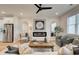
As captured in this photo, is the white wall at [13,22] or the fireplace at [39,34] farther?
the fireplace at [39,34]

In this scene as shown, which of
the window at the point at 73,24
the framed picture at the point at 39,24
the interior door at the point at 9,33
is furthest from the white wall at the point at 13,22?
the window at the point at 73,24

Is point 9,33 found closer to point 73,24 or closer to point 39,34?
point 39,34

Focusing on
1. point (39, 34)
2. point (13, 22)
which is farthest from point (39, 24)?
point (13, 22)

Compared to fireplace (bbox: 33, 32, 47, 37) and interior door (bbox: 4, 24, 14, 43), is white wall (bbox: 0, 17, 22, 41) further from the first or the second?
fireplace (bbox: 33, 32, 47, 37)

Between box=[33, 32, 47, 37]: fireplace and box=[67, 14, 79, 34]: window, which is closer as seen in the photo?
box=[67, 14, 79, 34]: window

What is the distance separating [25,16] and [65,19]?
0.88 meters

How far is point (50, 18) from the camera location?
2.39m

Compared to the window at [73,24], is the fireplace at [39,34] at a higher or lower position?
lower

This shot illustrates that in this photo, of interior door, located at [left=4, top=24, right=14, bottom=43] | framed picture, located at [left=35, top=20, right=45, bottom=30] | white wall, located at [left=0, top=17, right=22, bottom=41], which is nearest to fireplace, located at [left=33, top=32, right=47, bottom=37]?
framed picture, located at [left=35, top=20, right=45, bottom=30]

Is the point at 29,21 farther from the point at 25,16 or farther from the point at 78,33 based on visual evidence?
the point at 78,33

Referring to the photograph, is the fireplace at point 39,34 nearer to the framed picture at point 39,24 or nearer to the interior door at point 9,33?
the framed picture at point 39,24

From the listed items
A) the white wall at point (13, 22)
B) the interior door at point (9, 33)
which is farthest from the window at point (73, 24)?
the interior door at point (9, 33)
